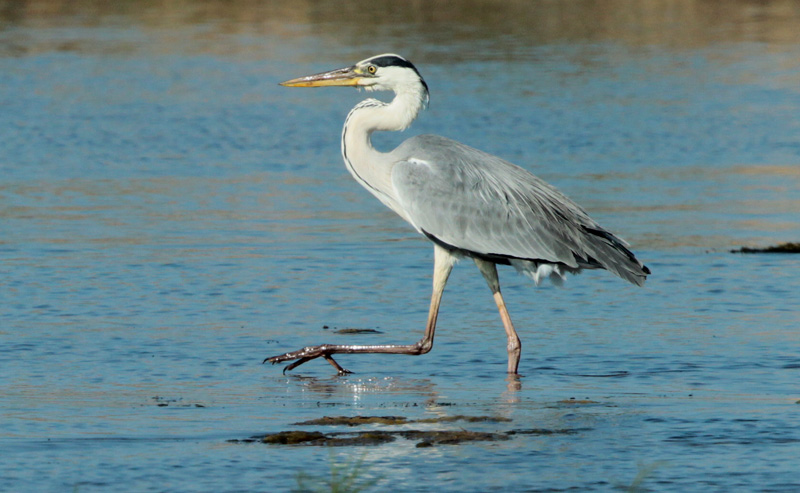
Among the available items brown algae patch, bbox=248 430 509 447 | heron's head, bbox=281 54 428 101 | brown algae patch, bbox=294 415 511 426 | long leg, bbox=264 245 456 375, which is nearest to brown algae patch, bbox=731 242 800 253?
heron's head, bbox=281 54 428 101

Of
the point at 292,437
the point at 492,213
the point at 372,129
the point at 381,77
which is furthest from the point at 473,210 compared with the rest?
the point at 292,437

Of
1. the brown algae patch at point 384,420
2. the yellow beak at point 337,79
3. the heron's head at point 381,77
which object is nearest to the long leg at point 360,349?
the brown algae patch at point 384,420

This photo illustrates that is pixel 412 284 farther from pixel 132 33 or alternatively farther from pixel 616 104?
pixel 132 33

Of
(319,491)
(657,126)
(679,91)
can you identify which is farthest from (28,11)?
(319,491)

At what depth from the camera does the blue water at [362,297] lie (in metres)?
6.47

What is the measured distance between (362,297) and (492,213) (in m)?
2.11

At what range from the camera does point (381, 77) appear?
30.2 ft

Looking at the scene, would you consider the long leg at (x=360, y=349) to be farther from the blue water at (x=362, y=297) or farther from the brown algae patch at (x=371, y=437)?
the brown algae patch at (x=371, y=437)

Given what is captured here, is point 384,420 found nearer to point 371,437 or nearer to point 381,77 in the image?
point 371,437

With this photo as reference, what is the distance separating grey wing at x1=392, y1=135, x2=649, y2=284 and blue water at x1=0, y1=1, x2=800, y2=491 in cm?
65

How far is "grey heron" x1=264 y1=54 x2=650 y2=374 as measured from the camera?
8594mm

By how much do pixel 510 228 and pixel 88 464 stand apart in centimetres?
329

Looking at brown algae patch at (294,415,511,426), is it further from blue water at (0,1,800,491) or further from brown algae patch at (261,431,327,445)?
brown algae patch at (261,431,327,445)

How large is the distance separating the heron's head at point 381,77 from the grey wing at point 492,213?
47 centimetres
